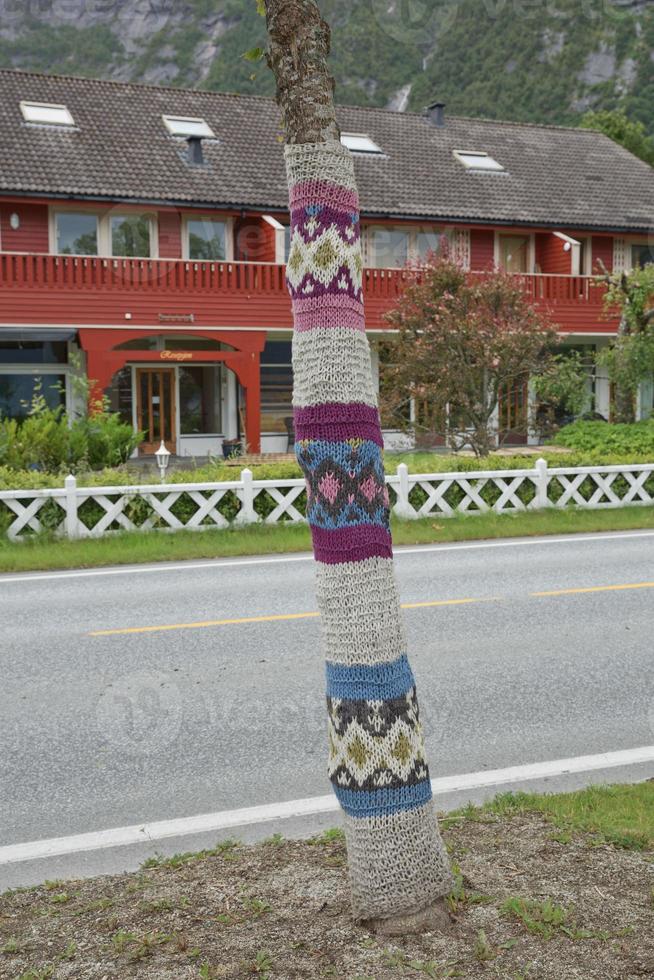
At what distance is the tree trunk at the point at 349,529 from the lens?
10.7 ft

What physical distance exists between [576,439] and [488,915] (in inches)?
647

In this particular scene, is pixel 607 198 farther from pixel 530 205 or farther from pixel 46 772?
pixel 46 772

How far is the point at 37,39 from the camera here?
75.0 m

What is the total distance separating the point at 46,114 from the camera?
26.9m

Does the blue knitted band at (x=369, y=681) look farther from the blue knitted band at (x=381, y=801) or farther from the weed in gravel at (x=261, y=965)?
the weed in gravel at (x=261, y=965)

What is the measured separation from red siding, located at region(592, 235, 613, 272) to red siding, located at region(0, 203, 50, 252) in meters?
16.4

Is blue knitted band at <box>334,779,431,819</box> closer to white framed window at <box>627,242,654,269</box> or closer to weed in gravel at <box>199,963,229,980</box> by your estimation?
weed in gravel at <box>199,963,229,980</box>

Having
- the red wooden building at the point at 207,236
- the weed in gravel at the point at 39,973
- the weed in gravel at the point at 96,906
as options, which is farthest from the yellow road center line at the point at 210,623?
the red wooden building at the point at 207,236

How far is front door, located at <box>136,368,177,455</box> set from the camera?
27000mm

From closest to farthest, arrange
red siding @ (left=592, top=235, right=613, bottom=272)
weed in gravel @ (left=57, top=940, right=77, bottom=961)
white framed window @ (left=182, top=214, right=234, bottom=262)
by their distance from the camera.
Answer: weed in gravel @ (left=57, top=940, right=77, bottom=961), white framed window @ (left=182, top=214, right=234, bottom=262), red siding @ (left=592, top=235, right=613, bottom=272)

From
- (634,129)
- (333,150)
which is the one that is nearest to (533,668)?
(333,150)

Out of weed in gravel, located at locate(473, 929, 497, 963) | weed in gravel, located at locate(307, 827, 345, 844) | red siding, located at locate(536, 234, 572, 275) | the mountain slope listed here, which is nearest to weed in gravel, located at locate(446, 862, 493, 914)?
weed in gravel, located at locate(473, 929, 497, 963)

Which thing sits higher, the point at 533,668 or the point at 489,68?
the point at 489,68

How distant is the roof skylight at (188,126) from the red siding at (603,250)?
12053 millimetres
